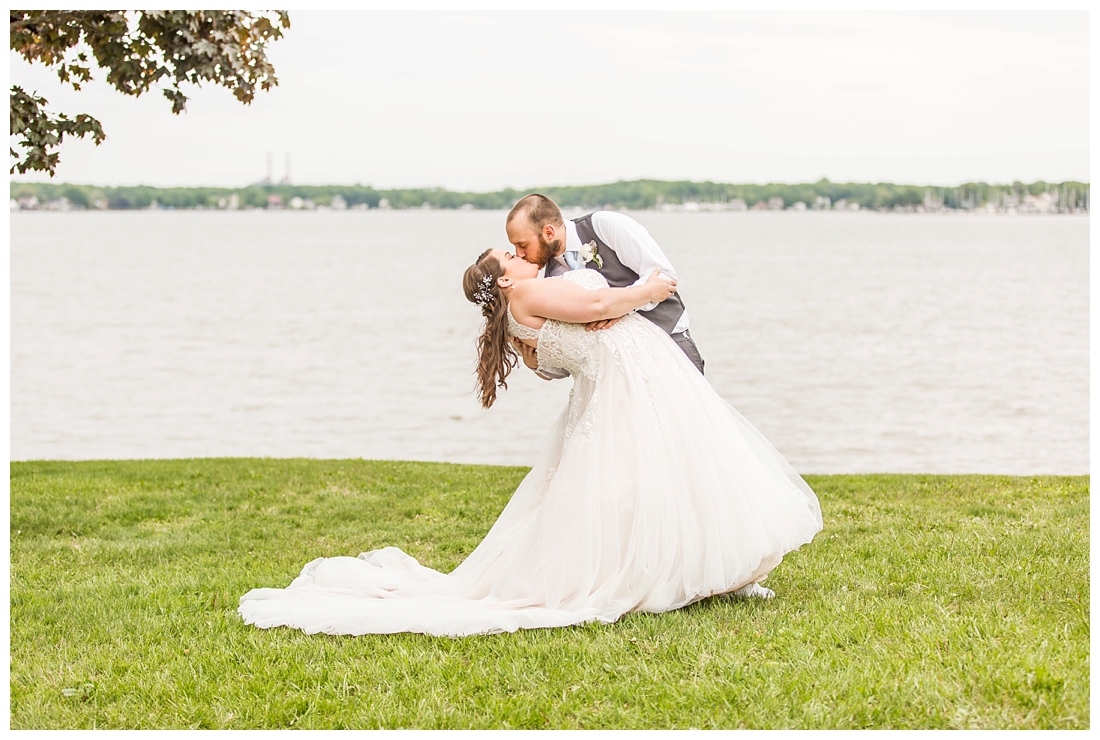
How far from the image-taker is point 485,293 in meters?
6.02

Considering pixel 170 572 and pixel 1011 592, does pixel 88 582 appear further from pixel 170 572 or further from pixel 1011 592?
pixel 1011 592

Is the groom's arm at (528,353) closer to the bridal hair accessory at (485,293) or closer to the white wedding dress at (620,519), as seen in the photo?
the white wedding dress at (620,519)

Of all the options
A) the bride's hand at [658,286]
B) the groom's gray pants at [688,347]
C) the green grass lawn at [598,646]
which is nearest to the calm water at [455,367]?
the green grass lawn at [598,646]

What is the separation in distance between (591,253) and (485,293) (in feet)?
2.09

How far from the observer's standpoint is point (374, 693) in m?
4.79

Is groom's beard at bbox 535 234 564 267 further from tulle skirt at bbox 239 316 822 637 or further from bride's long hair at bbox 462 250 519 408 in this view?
tulle skirt at bbox 239 316 822 637

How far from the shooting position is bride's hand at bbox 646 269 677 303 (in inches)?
229

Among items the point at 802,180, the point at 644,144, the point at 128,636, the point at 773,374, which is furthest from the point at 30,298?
the point at 802,180

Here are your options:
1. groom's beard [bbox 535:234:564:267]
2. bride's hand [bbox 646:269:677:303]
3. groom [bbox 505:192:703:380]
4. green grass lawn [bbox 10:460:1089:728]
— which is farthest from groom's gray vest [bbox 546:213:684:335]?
green grass lawn [bbox 10:460:1089:728]

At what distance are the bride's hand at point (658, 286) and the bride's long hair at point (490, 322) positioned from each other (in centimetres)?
81

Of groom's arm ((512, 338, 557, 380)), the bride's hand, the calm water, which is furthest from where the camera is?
the calm water

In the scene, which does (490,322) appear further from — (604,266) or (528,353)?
(604,266)

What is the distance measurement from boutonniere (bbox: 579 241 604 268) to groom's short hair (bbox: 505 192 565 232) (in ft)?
0.85

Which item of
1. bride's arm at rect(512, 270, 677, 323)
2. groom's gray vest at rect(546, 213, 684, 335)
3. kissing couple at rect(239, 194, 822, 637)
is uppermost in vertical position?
groom's gray vest at rect(546, 213, 684, 335)
